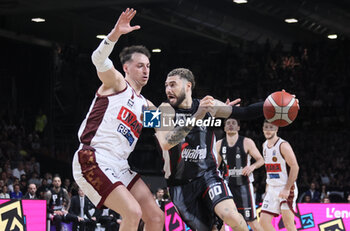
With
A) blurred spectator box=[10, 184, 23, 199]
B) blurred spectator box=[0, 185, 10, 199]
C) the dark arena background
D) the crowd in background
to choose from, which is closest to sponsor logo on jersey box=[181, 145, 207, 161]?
blurred spectator box=[0, 185, 10, 199]

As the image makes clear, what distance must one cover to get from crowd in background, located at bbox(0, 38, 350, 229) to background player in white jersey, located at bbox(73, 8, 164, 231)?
45.2ft

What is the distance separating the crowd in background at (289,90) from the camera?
2123 centimetres

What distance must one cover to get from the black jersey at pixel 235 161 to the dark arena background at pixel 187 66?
27.6ft

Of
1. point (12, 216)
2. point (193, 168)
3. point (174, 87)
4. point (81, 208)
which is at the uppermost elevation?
point (174, 87)

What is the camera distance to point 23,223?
9977 mm

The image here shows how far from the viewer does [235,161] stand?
34.1ft

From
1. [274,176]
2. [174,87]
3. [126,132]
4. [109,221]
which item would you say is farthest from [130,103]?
[109,221]

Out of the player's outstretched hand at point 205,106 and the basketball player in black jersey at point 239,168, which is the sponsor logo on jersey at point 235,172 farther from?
the player's outstretched hand at point 205,106

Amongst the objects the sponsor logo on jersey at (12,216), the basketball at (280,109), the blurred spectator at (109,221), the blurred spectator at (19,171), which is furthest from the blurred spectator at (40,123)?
the basketball at (280,109)

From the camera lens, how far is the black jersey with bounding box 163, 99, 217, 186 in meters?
6.86

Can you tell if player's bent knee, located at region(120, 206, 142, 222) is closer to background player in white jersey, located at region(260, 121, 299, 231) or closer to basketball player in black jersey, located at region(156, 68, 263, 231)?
basketball player in black jersey, located at region(156, 68, 263, 231)

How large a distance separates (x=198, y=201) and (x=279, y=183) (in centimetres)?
335

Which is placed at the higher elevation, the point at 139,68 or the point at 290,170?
the point at 139,68

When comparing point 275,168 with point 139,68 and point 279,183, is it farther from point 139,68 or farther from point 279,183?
point 139,68
